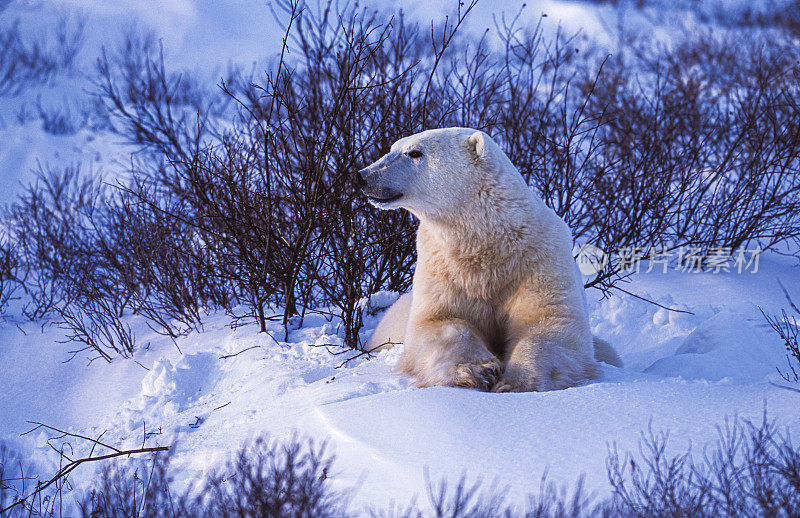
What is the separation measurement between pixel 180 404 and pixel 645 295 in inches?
137

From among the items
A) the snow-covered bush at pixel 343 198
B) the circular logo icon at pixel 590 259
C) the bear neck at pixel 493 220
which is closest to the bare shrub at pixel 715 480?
the bear neck at pixel 493 220

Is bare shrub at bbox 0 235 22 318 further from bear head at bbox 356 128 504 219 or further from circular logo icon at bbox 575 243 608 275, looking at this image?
circular logo icon at bbox 575 243 608 275

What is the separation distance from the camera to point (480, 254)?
8.98ft

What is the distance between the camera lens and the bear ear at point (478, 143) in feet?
8.84

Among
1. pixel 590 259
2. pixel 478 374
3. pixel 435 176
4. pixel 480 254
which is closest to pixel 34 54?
pixel 590 259

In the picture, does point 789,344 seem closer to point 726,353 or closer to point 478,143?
point 726,353

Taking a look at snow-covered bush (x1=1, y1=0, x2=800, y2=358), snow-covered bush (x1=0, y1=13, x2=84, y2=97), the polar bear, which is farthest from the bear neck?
snow-covered bush (x1=0, y1=13, x2=84, y2=97)

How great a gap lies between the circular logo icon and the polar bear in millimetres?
2718

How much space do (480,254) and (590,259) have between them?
3.07 meters

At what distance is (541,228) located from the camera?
109 inches

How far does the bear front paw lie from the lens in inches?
93.7

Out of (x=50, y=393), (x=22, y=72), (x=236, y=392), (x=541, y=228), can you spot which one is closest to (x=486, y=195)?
(x=541, y=228)

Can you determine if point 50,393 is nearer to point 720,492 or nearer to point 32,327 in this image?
point 32,327

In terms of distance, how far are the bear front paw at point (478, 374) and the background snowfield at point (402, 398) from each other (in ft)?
0.70
